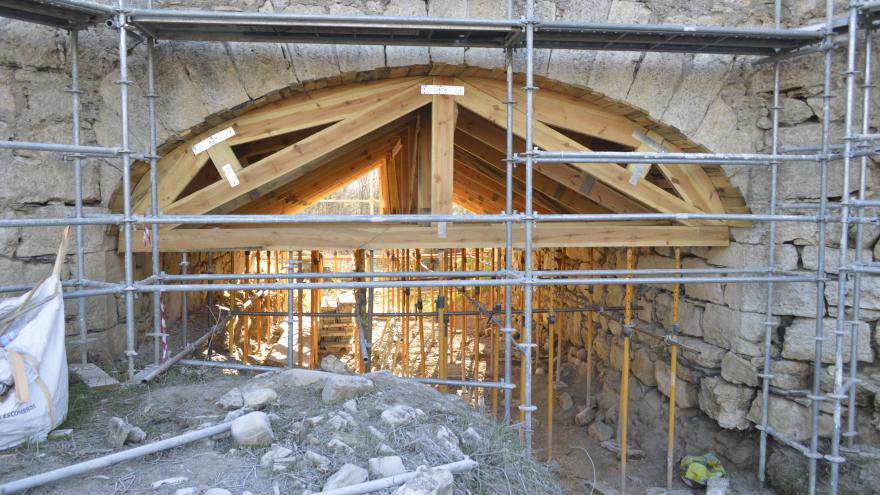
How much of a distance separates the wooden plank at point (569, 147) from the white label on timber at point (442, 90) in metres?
0.09

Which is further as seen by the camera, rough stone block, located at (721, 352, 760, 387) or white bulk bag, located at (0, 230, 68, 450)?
rough stone block, located at (721, 352, 760, 387)

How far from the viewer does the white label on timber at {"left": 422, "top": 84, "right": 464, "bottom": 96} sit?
4.39 metres

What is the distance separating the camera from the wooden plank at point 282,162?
168 inches

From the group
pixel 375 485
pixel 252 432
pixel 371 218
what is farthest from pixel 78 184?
pixel 375 485

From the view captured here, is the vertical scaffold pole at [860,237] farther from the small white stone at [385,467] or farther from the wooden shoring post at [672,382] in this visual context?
the small white stone at [385,467]

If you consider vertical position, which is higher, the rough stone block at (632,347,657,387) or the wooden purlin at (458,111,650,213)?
the wooden purlin at (458,111,650,213)

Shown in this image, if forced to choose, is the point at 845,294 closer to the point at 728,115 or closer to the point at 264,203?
the point at 728,115

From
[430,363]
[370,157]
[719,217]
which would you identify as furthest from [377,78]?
[430,363]

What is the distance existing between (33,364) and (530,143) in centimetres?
288

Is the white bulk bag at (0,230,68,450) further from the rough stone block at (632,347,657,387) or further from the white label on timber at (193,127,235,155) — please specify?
the rough stone block at (632,347,657,387)

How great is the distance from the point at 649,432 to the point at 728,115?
287 cm

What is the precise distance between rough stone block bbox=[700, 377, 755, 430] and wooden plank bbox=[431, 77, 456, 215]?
249 centimetres

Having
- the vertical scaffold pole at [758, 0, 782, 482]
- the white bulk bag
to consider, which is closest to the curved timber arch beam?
the vertical scaffold pole at [758, 0, 782, 482]

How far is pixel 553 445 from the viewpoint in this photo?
20.2ft
